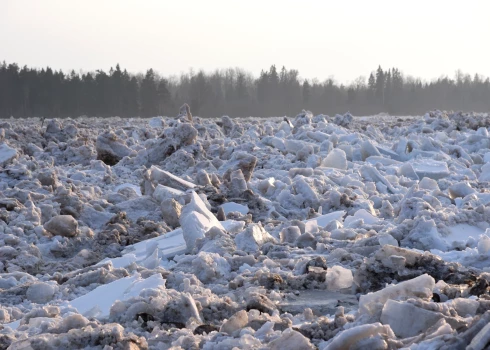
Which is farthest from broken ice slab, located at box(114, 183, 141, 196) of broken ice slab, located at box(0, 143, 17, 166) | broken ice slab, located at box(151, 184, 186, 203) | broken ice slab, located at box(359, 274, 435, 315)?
broken ice slab, located at box(359, 274, 435, 315)

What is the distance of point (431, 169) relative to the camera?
742 centimetres

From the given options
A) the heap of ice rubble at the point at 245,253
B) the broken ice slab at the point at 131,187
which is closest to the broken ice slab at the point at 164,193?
the heap of ice rubble at the point at 245,253

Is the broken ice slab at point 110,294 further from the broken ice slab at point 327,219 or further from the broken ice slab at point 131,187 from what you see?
the broken ice slab at point 131,187

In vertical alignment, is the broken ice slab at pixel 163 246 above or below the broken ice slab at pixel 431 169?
below

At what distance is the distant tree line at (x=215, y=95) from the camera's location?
3875 cm

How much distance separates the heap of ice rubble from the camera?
208cm

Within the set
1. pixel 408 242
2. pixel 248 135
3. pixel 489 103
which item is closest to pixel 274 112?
pixel 489 103

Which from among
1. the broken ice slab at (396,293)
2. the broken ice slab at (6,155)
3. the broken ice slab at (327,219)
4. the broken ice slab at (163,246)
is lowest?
the broken ice slab at (163,246)

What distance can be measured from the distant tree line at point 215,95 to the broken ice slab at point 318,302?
34.9 meters

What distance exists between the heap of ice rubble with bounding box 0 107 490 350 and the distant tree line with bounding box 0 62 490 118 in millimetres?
30846

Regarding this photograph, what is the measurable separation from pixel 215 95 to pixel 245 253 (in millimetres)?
45850

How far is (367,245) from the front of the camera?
3.61 metres

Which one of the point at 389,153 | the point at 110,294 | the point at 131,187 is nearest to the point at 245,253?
the point at 110,294

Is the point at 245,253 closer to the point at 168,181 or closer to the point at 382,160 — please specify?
the point at 168,181
